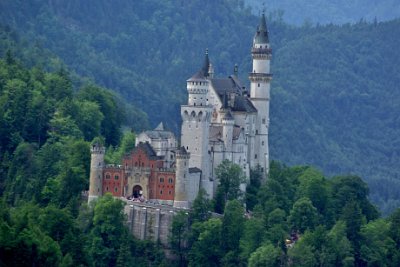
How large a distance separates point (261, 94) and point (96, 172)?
1572 cm

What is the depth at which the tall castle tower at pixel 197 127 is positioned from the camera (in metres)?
124

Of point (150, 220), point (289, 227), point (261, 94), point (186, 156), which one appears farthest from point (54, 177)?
point (289, 227)

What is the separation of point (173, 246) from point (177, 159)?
5921 mm

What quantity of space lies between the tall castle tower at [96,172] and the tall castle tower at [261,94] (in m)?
13.3

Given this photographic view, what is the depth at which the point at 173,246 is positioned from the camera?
404 feet

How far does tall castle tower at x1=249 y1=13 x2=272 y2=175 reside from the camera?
13288 cm

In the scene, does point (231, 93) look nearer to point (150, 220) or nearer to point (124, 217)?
Answer: point (150, 220)

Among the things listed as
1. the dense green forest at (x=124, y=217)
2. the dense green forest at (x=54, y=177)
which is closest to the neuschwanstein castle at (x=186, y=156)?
the dense green forest at (x=124, y=217)

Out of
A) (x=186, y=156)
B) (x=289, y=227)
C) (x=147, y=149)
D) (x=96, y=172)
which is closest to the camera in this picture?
(x=186, y=156)

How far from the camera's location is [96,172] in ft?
408

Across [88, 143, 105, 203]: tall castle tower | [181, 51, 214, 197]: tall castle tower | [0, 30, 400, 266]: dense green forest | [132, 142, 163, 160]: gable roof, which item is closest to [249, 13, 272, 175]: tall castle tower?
[0, 30, 400, 266]: dense green forest

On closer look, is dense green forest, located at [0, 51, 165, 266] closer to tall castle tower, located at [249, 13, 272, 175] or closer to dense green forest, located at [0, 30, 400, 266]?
dense green forest, located at [0, 30, 400, 266]

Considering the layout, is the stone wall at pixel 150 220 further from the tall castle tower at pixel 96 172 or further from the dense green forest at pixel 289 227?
the tall castle tower at pixel 96 172

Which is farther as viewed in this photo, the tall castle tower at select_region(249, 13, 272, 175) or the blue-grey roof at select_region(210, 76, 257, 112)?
the tall castle tower at select_region(249, 13, 272, 175)
